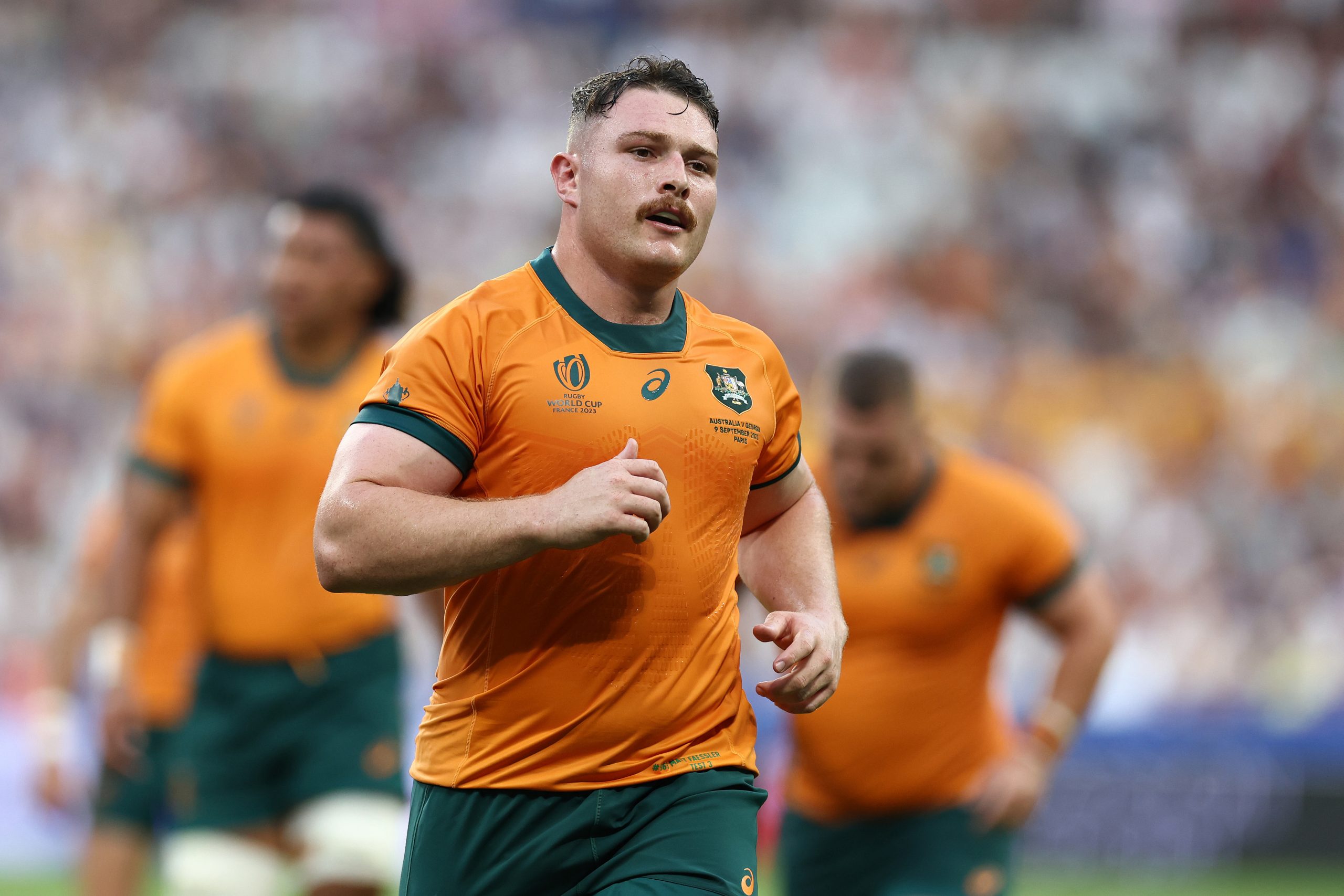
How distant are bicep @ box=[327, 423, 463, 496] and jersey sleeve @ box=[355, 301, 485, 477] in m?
0.02

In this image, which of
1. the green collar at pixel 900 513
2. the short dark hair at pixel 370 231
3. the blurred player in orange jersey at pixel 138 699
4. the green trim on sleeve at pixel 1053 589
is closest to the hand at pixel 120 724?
the blurred player in orange jersey at pixel 138 699

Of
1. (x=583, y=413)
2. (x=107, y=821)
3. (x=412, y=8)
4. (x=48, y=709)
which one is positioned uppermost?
(x=412, y=8)

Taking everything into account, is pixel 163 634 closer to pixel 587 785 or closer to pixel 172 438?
pixel 172 438

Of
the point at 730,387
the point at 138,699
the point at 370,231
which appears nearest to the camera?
the point at 730,387

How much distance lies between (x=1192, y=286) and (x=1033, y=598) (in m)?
11.7

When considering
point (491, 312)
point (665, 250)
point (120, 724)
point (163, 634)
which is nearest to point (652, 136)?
point (665, 250)

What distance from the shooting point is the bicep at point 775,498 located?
404 cm

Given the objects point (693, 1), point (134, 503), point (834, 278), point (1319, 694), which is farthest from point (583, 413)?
point (693, 1)

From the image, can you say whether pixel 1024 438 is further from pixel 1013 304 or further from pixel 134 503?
pixel 134 503

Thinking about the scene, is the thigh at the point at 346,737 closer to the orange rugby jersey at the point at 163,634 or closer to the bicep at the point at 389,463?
the orange rugby jersey at the point at 163,634

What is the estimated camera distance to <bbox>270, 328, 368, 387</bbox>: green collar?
643cm

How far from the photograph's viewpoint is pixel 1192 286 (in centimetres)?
1725

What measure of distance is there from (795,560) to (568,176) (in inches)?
41.5

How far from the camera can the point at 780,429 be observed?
13.1 ft
